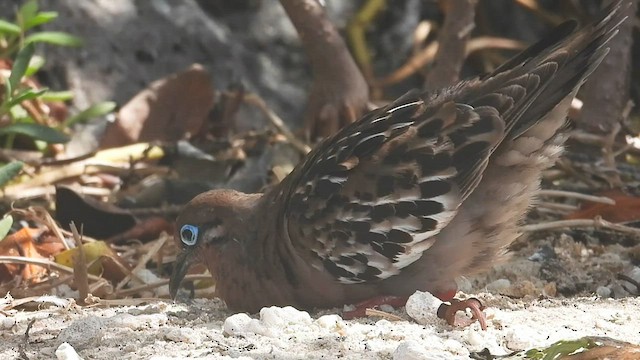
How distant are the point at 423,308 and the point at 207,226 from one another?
3.24 feet

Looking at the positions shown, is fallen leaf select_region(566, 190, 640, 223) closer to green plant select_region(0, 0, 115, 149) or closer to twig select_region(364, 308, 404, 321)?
twig select_region(364, 308, 404, 321)

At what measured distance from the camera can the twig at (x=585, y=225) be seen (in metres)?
4.40

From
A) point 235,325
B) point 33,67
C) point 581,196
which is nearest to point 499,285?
point 581,196

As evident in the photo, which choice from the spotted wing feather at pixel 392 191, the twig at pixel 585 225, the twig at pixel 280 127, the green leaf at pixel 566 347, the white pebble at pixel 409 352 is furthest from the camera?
the twig at pixel 280 127

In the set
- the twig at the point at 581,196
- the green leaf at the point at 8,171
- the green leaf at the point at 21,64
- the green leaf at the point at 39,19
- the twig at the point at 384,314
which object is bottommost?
the twig at the point at 384,314

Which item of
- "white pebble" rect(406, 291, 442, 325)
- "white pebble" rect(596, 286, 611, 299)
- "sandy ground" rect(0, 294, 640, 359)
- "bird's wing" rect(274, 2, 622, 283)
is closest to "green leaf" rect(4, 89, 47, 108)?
"sandy ground" rect(0, 294, 640, 359)

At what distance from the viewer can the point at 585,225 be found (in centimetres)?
446

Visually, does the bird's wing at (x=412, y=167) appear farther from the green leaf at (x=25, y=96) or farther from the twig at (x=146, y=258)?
the green leaf at (x=25, y=96)

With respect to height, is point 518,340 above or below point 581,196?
below

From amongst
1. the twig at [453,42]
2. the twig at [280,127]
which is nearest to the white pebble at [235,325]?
the twig at [280,127]

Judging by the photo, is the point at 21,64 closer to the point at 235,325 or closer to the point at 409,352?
the point at 235,325

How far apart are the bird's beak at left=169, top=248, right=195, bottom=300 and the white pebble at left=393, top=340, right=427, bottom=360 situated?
4.15ft

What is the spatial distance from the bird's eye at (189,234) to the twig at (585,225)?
1.30m

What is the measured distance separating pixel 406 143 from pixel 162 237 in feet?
4.89
